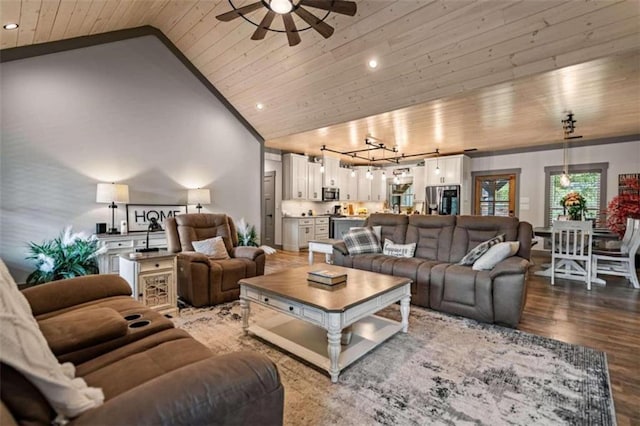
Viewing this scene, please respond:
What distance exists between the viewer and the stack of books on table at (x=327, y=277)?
2564 millimetres

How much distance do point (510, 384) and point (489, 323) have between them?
1.10 m

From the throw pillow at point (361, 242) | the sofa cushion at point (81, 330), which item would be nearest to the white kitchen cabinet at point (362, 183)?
the throw pillow at point (361, 242)

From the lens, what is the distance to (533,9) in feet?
9.09

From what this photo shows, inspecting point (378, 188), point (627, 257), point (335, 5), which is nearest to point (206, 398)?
point (335, 5)

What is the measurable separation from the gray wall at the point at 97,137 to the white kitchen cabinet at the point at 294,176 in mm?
1950

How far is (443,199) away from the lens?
25.2 feet

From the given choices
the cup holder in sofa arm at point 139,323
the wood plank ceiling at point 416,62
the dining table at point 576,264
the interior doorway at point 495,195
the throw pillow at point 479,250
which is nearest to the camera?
the cup holder in sofa arm at point 139,323

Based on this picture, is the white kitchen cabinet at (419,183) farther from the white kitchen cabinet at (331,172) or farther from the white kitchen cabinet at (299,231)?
the white kitchen cabinet at (299,231)

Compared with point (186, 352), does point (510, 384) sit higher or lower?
lower

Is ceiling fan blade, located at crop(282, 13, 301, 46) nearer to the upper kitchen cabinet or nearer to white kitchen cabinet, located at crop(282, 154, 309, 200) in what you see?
white kitchen cabinet, located at crop(282, 154, 309, 200)

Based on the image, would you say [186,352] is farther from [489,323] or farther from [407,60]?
[407,60]

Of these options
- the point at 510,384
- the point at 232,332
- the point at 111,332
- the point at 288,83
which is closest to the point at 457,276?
the point at 510,384

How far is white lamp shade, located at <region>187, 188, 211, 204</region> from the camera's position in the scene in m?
5.04

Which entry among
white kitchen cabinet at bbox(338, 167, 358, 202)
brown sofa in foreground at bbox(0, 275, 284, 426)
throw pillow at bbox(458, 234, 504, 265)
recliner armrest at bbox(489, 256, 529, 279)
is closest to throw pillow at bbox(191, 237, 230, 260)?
brown sofa in foreground at bbox(0, 275, 284, 426)
